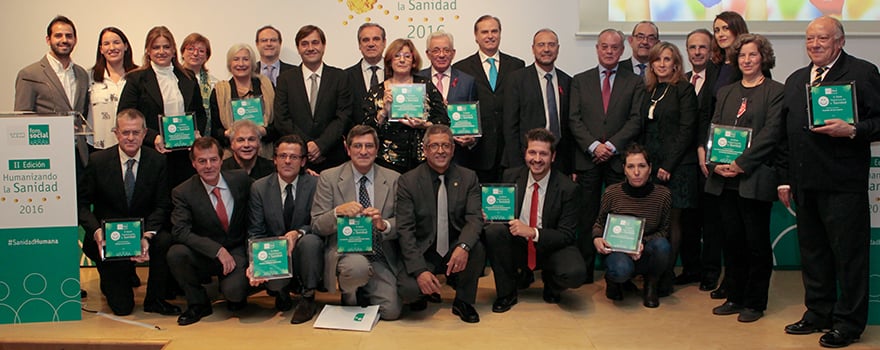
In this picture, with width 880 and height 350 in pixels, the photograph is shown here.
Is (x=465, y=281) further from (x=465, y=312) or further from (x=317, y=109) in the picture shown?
(x=317, y=109)

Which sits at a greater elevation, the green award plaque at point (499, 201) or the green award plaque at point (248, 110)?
the green award plaque at point (248, 110)

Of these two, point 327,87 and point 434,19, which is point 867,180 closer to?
point 327,87

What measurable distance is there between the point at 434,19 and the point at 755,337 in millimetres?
3829

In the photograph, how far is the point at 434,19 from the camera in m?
6.85

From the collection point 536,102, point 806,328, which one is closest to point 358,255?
point 536,102

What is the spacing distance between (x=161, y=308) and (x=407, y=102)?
6.27 feet

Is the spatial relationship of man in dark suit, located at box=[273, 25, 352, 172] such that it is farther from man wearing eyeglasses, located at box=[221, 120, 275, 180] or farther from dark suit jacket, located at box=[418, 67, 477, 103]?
dark suit jacket, located at box=[418, 67, 477, 103]

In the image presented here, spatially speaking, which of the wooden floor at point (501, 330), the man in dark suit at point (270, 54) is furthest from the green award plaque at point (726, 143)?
the man in dark suit at point (270, 54)

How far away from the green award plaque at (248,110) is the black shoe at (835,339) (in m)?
3.52

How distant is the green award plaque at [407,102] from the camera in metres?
4.93

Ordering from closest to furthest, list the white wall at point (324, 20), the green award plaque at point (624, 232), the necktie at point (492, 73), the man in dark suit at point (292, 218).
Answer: the man in dark suit at point (292, 218) → the green award plaque at point (624, 232) → the necktie at point (492, 73) → the white wall at point (324, 20)

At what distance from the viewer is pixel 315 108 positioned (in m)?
5.32

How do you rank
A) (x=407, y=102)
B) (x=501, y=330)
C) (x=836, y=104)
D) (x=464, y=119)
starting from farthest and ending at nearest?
(x=464, y=119) → (x=407, y=102) → (x=501, y=330) → (x=836, y=104)

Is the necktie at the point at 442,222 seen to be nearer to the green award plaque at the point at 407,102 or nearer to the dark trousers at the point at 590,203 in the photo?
the green award plaque at the point at 407,102
